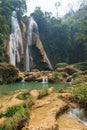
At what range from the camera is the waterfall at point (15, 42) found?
141ft

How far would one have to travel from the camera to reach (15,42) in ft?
148

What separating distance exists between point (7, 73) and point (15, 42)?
13.4 m

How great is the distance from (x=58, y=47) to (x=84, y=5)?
15046 millimetres

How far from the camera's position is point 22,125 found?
900cm

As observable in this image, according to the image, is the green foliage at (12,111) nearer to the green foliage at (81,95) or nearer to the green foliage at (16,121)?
the green foliage at (16,121)

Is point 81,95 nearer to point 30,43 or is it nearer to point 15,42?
point 15,42

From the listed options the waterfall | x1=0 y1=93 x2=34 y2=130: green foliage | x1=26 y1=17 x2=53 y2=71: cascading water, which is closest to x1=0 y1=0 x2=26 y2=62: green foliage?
the waterfall

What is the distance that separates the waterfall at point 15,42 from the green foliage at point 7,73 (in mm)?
9544

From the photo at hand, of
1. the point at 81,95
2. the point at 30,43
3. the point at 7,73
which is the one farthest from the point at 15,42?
the point at 81,95

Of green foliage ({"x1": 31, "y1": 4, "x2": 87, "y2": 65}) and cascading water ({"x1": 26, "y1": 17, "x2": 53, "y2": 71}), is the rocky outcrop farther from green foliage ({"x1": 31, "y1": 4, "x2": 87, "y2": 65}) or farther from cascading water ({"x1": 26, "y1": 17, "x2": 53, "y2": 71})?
green foliage ({"x1": 31, "y1": 4, "x2": 87, "y2": 65})

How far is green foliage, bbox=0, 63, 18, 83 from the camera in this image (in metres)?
32.3

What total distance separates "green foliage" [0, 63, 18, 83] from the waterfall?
31.3ft

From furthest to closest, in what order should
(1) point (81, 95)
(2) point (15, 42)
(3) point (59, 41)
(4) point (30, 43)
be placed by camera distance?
(3) point (59, 41) → (4) point (30, 43) → (2) point (15, 42) → (1) point (81, 95)

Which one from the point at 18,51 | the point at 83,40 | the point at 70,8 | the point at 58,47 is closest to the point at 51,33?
the point at 58,47
